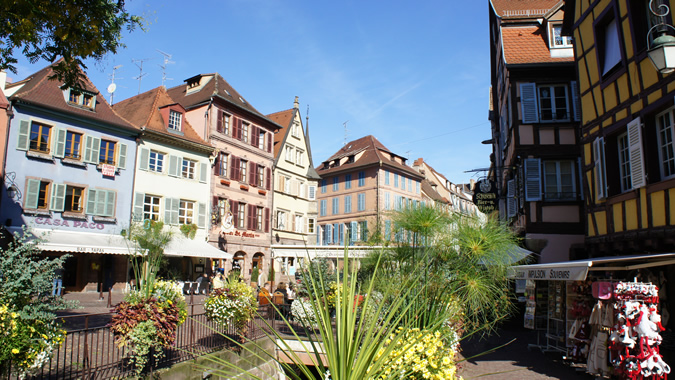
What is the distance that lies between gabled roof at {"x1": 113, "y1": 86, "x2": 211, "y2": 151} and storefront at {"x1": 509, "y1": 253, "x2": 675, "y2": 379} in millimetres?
20573

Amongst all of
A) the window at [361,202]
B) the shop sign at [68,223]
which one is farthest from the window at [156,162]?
the window at [361,202]

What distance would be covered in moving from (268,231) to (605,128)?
23.4 meters

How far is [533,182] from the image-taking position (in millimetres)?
15312

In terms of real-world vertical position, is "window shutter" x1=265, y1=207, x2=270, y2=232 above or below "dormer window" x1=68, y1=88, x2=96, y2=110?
below

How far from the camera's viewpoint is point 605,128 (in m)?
11.6

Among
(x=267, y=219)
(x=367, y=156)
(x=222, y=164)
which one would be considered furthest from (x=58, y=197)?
(x=367, y=156)

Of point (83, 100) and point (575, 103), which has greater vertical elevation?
point (83, 100)

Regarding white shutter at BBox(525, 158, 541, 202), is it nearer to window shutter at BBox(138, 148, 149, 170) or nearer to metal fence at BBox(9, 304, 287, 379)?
metal fence at BBox(9, 304, 287, 379)

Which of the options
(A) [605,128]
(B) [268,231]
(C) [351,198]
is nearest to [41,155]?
(B) [268,231]

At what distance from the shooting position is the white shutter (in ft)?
50.2

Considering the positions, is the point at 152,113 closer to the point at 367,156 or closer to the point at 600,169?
the point at 600,169

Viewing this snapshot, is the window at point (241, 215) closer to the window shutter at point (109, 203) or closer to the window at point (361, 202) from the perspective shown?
the window shutter at point (109, 203)

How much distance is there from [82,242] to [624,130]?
1944 cm

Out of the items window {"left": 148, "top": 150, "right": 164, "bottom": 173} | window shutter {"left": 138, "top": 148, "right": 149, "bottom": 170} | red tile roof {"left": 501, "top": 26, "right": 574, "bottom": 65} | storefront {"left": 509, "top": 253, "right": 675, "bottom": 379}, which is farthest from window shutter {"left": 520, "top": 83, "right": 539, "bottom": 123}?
window {"left": 148, "top": 150, "right": 164, "bottom": 173}
